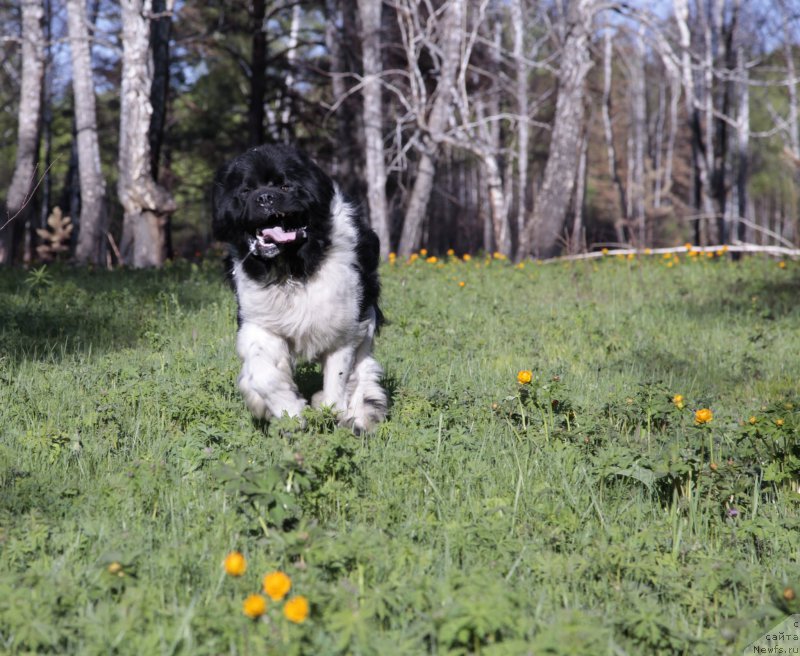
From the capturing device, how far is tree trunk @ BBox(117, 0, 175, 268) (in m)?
11.3

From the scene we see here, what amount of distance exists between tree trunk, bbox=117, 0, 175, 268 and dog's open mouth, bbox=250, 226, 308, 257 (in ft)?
25.5

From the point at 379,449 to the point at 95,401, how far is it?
174 centimetres

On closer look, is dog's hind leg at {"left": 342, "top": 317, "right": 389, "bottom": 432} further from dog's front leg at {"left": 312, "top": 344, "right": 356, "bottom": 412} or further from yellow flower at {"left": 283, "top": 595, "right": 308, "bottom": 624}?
yellow flower at {"left": 283, "top": 595, "right": 308, "bottom": 624}

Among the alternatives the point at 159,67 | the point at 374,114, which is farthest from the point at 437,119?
the point at 159,67

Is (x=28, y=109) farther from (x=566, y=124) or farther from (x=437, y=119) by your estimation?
(x=566, y=124)

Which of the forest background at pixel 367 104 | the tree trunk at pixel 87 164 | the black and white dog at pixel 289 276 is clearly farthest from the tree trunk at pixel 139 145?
the black and white dog at pixel 289 276

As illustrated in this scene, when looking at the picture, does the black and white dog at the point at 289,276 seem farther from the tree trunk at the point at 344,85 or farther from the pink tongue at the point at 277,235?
the tree trunk at the point at 344,85

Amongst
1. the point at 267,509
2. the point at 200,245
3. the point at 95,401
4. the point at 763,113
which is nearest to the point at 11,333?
the point at 95,401

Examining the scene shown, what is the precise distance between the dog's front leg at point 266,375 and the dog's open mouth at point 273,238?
461mm

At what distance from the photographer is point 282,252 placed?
4.46m

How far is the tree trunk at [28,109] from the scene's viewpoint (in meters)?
13.6

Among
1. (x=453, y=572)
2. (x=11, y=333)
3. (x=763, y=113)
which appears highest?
(x=763, y=113)

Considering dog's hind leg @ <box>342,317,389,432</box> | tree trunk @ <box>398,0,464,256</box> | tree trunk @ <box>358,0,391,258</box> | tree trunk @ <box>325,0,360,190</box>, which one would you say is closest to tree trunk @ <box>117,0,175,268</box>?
tree trunk @ <box>358,0,391,258</box>

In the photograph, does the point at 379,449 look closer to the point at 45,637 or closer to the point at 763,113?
the point at 45,637
